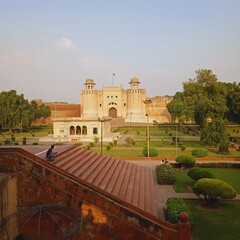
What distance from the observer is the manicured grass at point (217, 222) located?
7.33 meters

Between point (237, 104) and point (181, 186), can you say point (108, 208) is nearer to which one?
point (181, 186)

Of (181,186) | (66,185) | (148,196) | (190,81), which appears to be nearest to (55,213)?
(66,185)

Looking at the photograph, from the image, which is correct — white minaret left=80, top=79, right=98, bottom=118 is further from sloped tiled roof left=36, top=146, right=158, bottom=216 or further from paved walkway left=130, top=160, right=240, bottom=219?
paved walkway left=130, top=160, right=240, bottom=219

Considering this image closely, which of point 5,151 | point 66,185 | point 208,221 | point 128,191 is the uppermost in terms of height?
point 5,151

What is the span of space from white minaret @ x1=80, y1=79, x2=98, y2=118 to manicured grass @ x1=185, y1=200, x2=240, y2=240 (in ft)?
164

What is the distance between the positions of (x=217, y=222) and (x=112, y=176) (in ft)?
13.2

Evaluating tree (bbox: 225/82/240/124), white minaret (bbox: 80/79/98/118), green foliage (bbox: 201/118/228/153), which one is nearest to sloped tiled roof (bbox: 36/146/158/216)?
green foliage (bbox: 201/118/228/153)

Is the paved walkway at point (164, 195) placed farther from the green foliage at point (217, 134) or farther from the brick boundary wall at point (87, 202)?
the green foliage at point (217, 134)

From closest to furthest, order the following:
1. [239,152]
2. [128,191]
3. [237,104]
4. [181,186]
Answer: [128,191], [181,186], [239,152], [237,104]

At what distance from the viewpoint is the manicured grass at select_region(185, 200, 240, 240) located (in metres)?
7.33

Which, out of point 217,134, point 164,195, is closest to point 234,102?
point 217,134

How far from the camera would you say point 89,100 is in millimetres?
58781

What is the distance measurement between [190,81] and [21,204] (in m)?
31.7

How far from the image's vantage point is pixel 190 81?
3591cm
